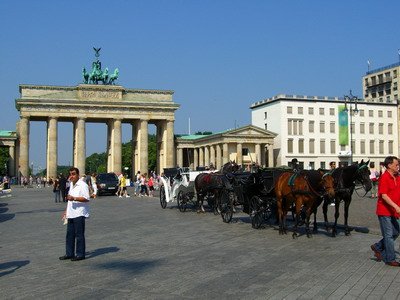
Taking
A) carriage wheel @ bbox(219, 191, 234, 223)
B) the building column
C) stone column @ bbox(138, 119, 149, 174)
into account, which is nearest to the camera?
carriage wheel @ bbox(219, 191, 234, 223)

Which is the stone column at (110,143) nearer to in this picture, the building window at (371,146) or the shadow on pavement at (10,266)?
the building window at (371,146)

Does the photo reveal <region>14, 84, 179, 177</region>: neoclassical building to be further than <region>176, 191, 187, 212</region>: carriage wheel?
Yes

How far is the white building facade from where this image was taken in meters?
96.3

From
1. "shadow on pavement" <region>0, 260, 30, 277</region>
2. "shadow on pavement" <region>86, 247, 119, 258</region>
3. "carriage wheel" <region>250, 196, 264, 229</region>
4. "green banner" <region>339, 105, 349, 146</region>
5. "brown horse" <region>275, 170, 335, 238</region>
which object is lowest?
"shadow on pavement" <region>0, 260, 30, 277</region>

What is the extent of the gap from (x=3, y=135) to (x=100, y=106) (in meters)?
16.6

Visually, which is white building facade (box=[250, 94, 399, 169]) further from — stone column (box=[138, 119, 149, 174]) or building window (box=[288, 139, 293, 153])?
stone column (box=[138, 119, 149, 174])

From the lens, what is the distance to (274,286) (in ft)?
27.4

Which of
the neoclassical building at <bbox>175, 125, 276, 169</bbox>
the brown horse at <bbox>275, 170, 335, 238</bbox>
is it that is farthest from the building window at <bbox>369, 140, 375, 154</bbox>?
the brown horse at <bbox>275, 170, 335, 238</bbox>

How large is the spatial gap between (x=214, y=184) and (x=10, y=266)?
440 inches

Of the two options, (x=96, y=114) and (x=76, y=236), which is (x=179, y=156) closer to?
(x=96, y=114)

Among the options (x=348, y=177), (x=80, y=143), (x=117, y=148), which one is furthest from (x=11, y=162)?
(x=348, y=177)

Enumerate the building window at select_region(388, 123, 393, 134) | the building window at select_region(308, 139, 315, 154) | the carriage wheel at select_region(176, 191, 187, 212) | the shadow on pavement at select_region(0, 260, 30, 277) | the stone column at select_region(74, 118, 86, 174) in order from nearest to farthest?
the shadow on pavement at select_region(0, 260, 30, 277), the carriage wheel at select_region(176, 191, 187, 212), the stone column at select_region(74, 118, 86, 174), the building window at select_region(308, 139, 315, 154), the building window at select_region(388, 123, 393, 134)

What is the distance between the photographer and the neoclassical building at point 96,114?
82250mm

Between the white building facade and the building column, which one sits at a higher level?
the white building facade
